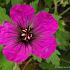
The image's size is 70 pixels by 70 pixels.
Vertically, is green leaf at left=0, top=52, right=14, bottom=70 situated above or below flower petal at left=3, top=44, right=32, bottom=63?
below

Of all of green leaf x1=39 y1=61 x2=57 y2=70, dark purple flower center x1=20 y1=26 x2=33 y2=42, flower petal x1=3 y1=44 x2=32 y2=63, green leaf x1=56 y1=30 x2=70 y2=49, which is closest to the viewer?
flower petal x1=3 y1=44 x2=32 y2=63

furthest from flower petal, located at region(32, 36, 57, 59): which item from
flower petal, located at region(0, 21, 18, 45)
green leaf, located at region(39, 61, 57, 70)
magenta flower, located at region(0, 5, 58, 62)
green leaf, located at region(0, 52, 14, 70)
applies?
green leaf, located at region(39, 61, 57, 70)

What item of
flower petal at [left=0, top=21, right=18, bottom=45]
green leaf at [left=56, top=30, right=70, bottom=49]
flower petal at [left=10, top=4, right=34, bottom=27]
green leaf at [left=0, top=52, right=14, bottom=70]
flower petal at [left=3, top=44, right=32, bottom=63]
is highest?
flower petal at [left=10, top=4, right=34, bottom=27]

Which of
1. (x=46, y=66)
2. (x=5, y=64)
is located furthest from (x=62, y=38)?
Answer: (x=5, y=64)

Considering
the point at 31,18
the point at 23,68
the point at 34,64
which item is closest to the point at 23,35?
the point at 31,18

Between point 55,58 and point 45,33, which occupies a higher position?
point 45,33

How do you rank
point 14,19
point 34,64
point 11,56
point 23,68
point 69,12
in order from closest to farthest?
point 11,56 < point 14,19 < point 23,68 < point 34,64 < point 69,12

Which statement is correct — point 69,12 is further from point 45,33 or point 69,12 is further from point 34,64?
point 45,33

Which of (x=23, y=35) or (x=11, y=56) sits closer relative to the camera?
(x=11, y=56)

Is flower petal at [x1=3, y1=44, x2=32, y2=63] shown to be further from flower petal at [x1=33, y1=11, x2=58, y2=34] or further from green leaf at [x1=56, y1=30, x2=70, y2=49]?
green leaf at [x1=56, y1=30, x2=70, y2=49]
